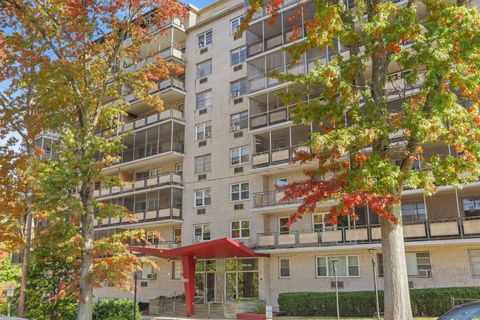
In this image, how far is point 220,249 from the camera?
27281 mm

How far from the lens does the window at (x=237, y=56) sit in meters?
35.2

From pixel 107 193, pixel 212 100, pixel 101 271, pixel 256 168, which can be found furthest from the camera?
pixel 107 193

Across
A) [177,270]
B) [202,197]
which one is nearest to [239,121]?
[202,197]

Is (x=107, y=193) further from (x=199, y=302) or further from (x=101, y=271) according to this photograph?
(x=101, y=271)

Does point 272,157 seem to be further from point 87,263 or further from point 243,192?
point 87,263

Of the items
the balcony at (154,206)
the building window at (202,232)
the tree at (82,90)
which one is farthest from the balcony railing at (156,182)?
the tree at (82,90)

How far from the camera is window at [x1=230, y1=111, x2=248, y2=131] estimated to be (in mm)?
33531

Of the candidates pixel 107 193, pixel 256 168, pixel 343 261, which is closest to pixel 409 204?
pixel 343 261

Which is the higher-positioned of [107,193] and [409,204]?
[107,193]

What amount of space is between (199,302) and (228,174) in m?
9.19

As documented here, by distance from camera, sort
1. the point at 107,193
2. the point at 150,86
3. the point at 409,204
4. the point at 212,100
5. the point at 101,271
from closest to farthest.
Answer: the point at 101,271 < the point at 150,86 < the point at 409,204 < the point at 212,100 < the point at 107,193

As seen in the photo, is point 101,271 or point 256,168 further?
point 256,168

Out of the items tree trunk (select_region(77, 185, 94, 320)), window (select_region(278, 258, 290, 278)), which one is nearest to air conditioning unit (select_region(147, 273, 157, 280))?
window (select_region(278, 258, 290, 278))

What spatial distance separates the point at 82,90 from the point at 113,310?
10.2 m
